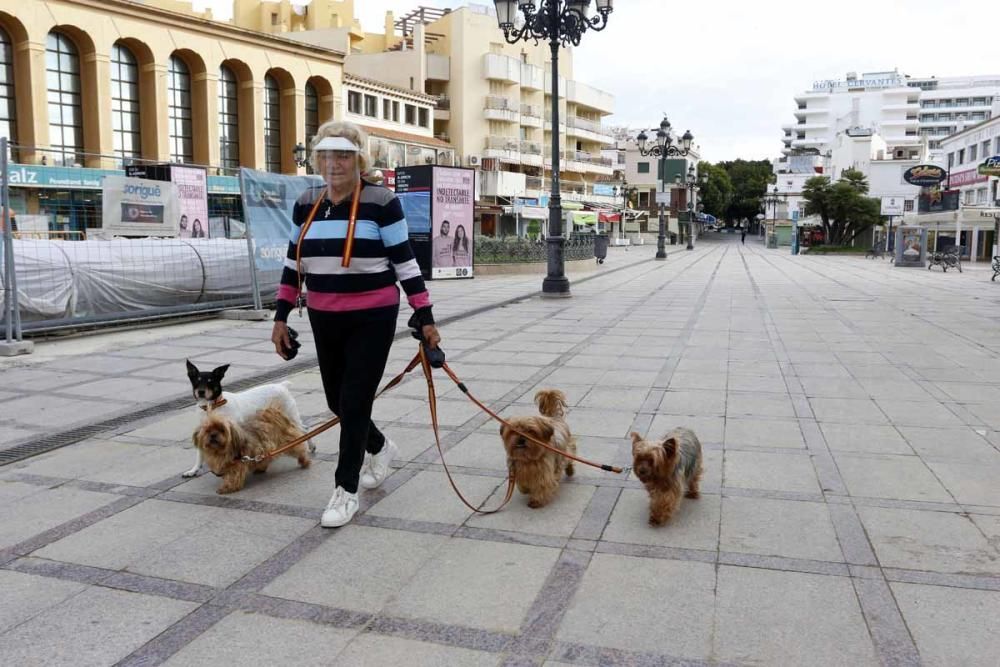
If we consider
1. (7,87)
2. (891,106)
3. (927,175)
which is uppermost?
(891,106)

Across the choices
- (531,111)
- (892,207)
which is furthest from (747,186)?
(892,207)

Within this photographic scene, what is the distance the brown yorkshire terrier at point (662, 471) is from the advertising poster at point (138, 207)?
9.03 m

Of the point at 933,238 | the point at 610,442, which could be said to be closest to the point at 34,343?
the point at 610,442

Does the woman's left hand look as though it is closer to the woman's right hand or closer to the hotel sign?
the woman's right hand

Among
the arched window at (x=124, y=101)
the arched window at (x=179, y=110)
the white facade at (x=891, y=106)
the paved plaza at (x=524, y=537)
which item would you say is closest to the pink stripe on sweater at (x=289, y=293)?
the paved plaza at (x=524, y=537)

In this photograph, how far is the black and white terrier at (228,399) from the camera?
421cm

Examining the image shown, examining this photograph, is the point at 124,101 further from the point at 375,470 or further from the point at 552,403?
→ the point at 552,403

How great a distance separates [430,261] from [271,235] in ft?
26.0

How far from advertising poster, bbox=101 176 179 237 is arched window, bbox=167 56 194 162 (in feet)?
88.0

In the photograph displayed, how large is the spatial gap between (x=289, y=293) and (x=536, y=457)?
4.76ft

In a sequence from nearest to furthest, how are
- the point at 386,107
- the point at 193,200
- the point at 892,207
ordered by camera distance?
1. the point at 193,200
2. the point at 892,207
3. the point at 386,107

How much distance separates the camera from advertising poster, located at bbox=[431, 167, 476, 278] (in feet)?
64.2

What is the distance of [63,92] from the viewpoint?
3155cm

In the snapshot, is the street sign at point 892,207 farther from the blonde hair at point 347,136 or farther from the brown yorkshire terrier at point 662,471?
the blonde hair at point 347,136
